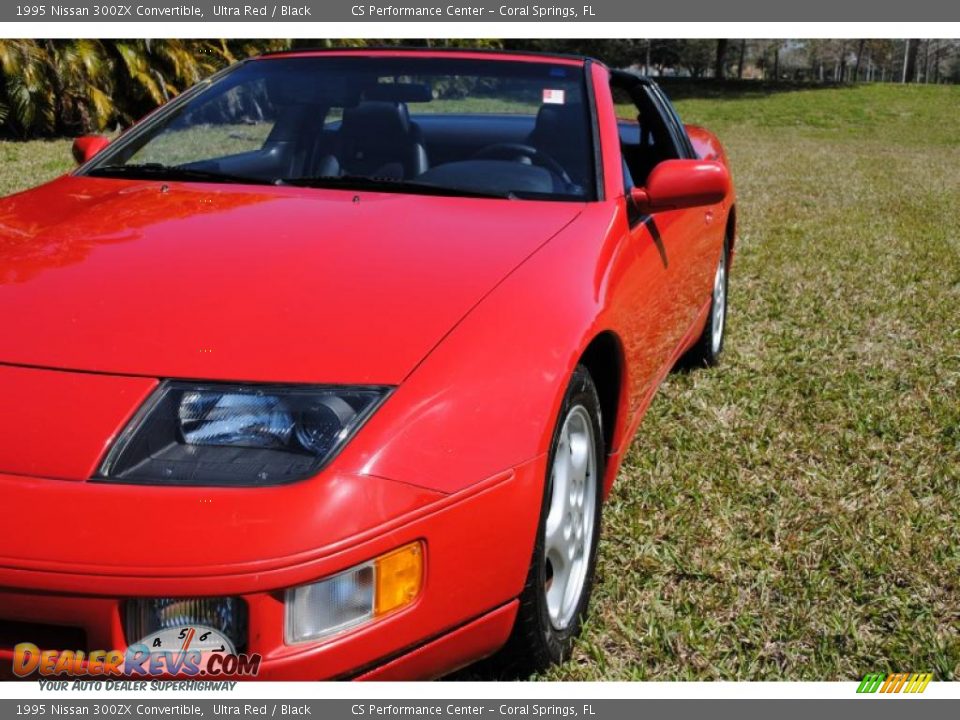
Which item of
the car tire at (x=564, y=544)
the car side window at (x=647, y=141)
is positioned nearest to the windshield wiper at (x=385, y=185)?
the car tire at (x=564, y=544)

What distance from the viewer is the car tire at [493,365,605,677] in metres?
2.02

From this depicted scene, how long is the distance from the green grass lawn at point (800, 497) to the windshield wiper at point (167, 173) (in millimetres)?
1441

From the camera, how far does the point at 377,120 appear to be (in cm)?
324

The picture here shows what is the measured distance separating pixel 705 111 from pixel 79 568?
3283 centimetres

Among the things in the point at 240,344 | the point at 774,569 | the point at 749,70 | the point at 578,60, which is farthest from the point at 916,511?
the point at 749,70

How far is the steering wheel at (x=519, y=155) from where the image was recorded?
9.81 feet

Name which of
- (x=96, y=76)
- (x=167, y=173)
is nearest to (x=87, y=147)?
(x=167, y=173)

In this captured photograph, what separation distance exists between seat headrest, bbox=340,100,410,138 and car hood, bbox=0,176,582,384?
472 mm

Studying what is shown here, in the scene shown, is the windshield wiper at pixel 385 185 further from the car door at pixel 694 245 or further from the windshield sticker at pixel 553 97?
the car door at pixel 694 245

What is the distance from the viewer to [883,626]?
254 centimetres

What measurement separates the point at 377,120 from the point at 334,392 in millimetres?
1625

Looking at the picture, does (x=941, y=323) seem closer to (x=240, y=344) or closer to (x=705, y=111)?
(x=240, y=344)

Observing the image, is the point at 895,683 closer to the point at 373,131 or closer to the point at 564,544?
the point at 564,544

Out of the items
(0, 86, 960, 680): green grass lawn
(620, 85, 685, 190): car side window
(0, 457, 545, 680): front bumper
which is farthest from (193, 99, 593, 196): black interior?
(0, 457, 545, 680): front bumper
